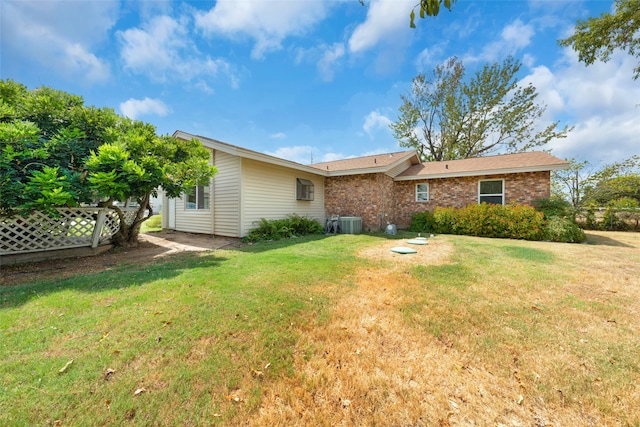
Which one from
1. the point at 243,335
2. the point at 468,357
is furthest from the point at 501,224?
the point at 243,335

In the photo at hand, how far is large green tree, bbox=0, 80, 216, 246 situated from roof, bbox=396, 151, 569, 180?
10.8 m

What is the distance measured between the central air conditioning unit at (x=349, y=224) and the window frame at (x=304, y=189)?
6.35 feet

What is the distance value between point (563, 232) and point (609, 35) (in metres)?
7.03

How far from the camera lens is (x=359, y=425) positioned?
1.50m

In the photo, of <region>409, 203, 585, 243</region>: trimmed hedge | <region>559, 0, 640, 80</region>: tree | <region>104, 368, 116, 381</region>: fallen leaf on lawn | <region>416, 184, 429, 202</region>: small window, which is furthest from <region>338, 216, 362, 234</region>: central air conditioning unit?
<region>559, 0, 640, 80</region>: tree

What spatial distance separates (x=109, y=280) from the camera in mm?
3865

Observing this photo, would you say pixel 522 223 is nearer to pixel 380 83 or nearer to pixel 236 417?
pixel 380 83

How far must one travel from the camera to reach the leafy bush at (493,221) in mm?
8820

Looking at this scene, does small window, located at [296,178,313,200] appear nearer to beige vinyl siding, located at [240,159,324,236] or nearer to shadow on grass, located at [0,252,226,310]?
beige vinyl siding, located at [240,159,324,236]

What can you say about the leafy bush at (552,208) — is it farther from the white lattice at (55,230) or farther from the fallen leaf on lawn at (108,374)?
the white lattice at (55,230)

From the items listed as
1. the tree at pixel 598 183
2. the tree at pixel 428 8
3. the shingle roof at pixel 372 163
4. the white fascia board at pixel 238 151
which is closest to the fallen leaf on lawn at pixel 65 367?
the tree at pixel 428 8

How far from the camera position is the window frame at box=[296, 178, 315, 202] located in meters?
10.8

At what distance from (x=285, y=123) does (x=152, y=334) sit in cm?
1520

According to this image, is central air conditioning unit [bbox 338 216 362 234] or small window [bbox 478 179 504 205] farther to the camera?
small window [bbox 478 179 504 205]
